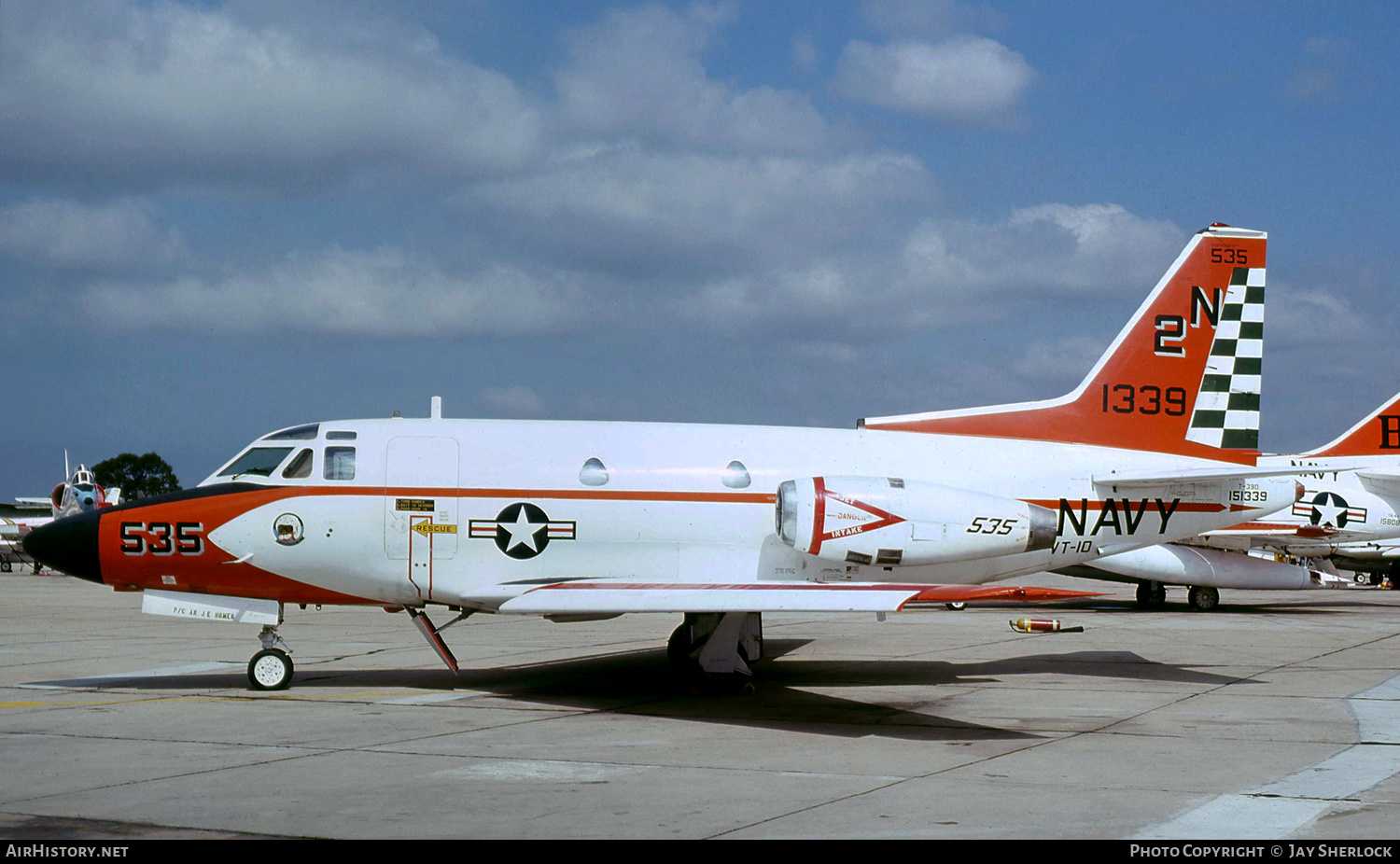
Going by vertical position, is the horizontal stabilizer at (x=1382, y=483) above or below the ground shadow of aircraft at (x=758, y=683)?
above

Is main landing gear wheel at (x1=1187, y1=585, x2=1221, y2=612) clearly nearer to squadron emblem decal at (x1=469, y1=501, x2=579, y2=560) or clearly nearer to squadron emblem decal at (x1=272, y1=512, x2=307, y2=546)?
squadron emblem decal at (x1=469, y1=501, x2=579, y2=560)

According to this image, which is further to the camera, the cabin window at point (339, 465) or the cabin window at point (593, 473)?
the cabin window at point (593, 473)

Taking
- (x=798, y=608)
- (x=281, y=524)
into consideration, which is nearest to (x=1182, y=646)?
(x=798, y=608)

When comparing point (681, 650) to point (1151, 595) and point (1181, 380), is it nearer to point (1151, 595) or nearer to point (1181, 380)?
point (1181, 380)

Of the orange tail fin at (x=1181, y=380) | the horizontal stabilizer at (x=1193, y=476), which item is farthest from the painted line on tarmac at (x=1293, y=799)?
the orange tail fin at (x=1181, y=380)

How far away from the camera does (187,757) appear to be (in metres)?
10.0

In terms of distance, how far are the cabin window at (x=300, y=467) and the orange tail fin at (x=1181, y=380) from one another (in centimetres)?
709

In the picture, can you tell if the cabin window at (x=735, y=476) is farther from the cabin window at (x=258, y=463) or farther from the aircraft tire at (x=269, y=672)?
the aircraft tire at (x=269, y=672)

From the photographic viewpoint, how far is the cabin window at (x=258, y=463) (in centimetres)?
1434

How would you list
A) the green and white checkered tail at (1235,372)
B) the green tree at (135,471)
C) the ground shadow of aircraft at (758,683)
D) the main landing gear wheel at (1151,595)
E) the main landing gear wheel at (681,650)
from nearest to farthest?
the ground shadow of aircraft at (758,683), the main landing gear wheel at (681,650), the green and white checkered tail at (1235,372), the main landing gear wheel at (1151,595), the green tree at (135,471)

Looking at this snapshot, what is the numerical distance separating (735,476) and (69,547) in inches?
297

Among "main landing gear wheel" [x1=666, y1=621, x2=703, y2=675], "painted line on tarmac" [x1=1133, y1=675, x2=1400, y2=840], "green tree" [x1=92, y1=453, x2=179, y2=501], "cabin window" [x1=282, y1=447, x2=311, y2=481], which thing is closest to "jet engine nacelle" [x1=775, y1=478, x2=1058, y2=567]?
"main landing gear wheel" [x1=666, y1=621, x2=703, y2=675]

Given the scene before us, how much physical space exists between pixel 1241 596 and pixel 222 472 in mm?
33475
